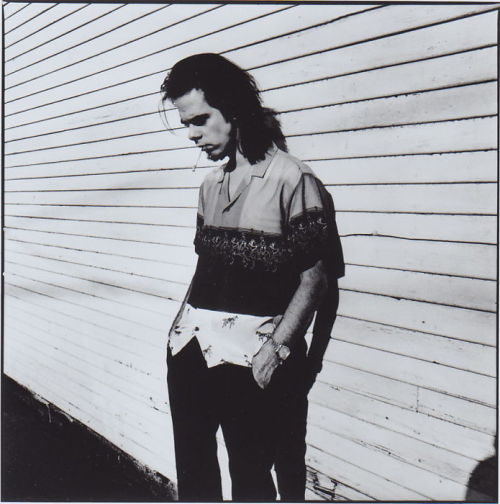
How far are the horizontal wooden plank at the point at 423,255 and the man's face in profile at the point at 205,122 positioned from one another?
2.38 ft

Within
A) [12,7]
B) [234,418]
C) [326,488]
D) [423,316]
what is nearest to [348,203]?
[423,316]

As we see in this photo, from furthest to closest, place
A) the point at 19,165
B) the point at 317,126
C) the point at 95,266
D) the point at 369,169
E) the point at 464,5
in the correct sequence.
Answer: the point at 19,165
the point at 95,266
the point at 317,126
the point at 369,169
the point at 464,5

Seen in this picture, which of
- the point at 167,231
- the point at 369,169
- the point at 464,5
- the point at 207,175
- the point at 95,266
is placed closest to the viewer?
the point at 464,5

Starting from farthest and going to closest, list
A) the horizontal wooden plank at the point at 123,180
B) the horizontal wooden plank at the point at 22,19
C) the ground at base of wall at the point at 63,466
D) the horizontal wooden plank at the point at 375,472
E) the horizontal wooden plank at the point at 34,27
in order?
the horizontal wooden plank at the point at 22,19 → the horizontal wooden plank at the point at 34,27 → the ground at base of wall at the point at 63,466 → the horizontal wooden plank at the point at 123,180 → the horizontal wooden plank at the point at 375,472

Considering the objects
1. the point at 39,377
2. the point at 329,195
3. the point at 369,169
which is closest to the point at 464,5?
the point at 369,169

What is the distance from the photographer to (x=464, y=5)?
6.25 feet

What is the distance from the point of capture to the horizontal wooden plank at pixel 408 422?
2039 mm

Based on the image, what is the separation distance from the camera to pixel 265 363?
205 centimetres

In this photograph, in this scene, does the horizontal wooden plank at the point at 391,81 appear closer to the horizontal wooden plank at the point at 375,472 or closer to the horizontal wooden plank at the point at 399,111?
the horizontal wooden plank at the point at 399,111

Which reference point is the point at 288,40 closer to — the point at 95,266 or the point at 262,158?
the point at 262,158

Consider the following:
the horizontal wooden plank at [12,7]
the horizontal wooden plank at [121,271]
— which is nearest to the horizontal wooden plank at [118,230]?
the horizontal wooden plank at [121,271]

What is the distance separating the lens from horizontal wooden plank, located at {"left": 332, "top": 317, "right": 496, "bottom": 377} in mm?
1994

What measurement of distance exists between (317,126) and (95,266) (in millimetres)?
1989

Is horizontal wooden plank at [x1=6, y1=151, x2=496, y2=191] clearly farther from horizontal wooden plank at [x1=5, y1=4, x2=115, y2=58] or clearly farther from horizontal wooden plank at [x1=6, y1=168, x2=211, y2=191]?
horizontal wooden plank at [x1=5, y1=4, x2=115, y2=58]
